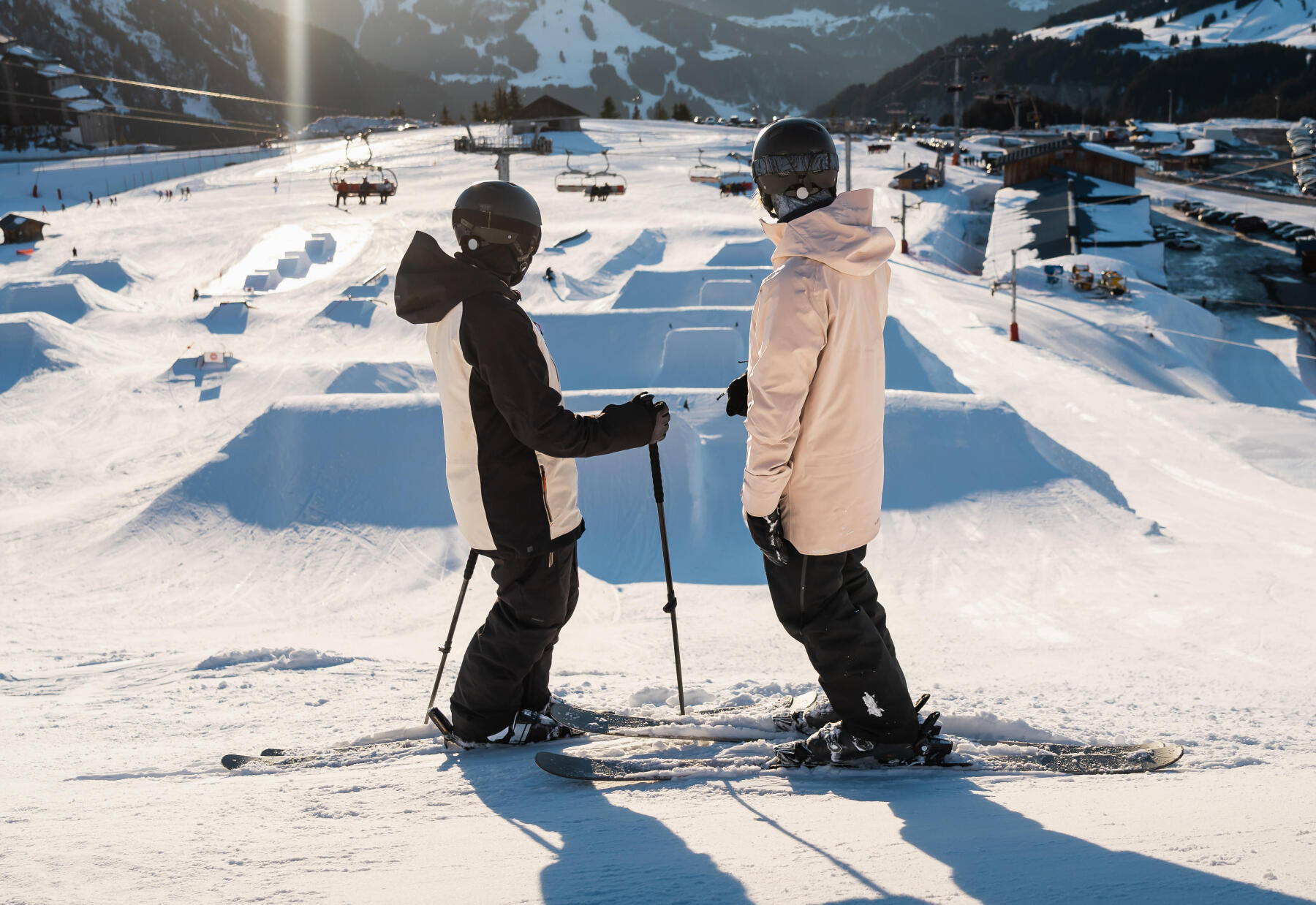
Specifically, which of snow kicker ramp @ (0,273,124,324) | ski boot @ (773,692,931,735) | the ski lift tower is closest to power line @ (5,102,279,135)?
the ski lift tower

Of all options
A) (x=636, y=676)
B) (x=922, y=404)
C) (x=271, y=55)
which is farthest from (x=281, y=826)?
(x=271, y=55)

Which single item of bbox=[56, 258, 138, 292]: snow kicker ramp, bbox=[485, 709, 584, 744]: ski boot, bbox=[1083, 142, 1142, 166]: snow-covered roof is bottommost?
bbox=[485, 709, 584, 744]: ski boot

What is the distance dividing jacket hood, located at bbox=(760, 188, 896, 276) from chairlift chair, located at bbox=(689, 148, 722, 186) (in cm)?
3643

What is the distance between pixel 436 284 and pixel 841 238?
4.18 feet

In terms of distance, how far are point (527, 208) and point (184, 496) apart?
25.3 ft

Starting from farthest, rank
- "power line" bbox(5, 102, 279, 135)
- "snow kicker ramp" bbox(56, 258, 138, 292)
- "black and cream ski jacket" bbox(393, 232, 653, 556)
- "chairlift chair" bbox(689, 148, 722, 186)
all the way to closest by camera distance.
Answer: "power line" bbox(5, 102, 279, 135), "chairlift chair" bbox(689, 148, 722, 186), "snow kicker ramp" bbox(56, 258, 138, 292), "black and cream ski jacket" bbox(393, 232, 653, 556)

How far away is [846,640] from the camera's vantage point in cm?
267

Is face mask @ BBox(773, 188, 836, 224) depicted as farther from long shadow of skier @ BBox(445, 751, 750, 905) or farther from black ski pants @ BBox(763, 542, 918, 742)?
long shadow of skier @ BBox(445, 751, 750, 905)

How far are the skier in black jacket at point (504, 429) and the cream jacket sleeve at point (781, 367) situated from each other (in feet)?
1.48

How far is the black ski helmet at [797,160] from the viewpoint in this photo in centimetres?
259

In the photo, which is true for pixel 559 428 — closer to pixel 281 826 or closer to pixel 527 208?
pixel 527 208

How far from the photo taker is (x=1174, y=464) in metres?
10.6

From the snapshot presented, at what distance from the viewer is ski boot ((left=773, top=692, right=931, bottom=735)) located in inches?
123

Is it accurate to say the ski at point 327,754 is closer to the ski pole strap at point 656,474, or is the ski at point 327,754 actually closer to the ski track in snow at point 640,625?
the ski track in snow at point 640,625
